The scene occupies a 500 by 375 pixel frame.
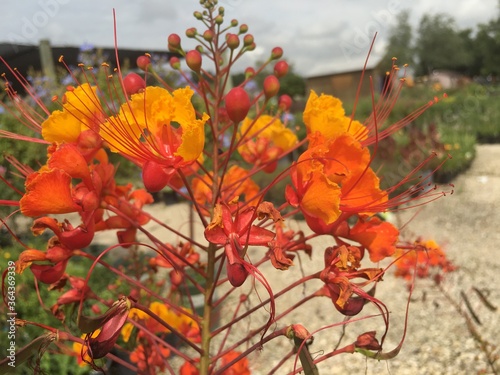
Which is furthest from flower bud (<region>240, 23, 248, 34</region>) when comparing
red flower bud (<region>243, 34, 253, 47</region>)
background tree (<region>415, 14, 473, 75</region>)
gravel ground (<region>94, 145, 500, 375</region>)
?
background tree (<region>415, 14, 473, 75</region>)

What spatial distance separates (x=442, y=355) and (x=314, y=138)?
2473 mm

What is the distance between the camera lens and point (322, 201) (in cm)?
80

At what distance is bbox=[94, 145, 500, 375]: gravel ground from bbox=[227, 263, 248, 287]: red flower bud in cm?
53

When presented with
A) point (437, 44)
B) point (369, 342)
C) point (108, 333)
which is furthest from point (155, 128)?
point (437, 44)

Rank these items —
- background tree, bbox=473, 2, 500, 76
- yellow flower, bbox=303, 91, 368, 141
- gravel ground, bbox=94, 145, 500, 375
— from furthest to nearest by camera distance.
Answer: background tree, bbox=473, 2, 500, 76
gravel ground, bbox=94, 145, 500, 375
yellow flower, bbox=303, 91, 368, 141

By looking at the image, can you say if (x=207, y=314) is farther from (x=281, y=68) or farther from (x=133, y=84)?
(x=281, y=68)

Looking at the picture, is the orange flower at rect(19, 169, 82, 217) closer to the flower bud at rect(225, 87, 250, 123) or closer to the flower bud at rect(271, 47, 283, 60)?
the flower bud at rect(225, 87, 250, 123)

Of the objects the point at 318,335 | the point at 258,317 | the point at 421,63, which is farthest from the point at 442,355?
the point at 421,63

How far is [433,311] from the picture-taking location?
343 cm

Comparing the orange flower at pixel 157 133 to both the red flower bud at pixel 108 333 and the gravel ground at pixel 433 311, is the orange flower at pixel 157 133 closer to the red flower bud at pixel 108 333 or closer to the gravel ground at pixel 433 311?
Result: the red flower bud at pixel 108 333

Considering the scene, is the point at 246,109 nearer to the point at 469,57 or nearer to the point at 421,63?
the point at 421,63

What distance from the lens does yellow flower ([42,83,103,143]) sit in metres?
0.88

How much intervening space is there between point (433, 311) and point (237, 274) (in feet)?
10.3

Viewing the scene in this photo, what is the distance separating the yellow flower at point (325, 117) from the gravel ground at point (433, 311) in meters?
0.35
